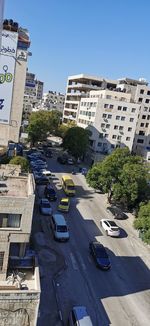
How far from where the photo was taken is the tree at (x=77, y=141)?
71188mm

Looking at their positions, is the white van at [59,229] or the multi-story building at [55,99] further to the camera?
the multi-story building at [55,99]

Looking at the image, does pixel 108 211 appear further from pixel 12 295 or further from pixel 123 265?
pixel 12 295

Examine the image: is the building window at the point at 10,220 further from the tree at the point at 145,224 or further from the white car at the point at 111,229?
the white car at the point at 111,229

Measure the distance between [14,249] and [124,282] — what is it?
11.0m

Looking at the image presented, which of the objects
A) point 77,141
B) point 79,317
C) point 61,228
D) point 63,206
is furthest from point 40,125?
point 79,317

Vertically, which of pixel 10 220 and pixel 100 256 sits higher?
pixel 10 220

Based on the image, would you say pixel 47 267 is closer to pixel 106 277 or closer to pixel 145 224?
pixel 106 277

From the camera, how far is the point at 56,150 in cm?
8881

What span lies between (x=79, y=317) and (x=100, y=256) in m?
9.44

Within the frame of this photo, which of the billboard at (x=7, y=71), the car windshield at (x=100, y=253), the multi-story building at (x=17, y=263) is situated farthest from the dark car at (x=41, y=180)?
the multi-story building at (x=17, y=263)

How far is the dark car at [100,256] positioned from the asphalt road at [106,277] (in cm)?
52

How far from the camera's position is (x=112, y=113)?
75875 mm

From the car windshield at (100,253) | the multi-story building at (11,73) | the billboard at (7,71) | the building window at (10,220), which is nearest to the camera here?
the building window at (10,220)

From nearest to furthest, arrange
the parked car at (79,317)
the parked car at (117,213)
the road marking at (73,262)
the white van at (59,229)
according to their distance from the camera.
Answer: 1. the parked car at (79,317)
2. the road marking at (73,262)
3. the white van at (59,229)
4. the parked car at (117,213)
